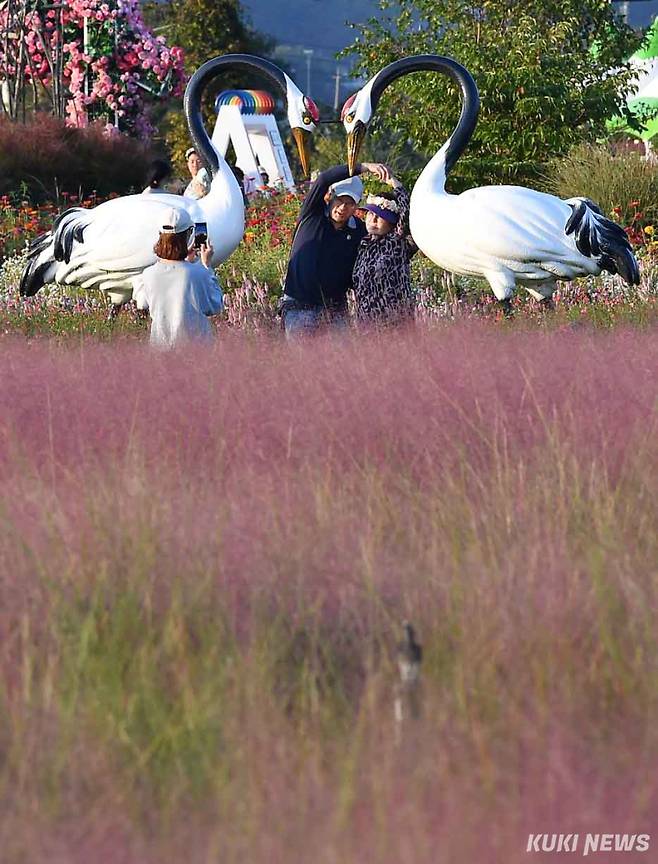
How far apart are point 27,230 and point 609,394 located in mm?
11684

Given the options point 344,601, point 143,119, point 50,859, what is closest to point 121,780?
point 50,859

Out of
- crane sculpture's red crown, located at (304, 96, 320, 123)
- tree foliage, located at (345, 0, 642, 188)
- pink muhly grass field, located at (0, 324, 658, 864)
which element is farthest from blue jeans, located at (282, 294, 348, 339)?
tree foliage, located at (345, 0, 642, 188)

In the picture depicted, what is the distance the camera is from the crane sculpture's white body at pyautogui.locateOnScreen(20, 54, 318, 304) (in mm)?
8305

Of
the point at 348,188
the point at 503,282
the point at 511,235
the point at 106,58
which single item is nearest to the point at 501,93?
the point at 106,58

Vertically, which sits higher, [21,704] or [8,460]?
[8,460]

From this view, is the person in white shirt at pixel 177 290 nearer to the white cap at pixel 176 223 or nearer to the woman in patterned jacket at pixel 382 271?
the white cap at pixel 176 223

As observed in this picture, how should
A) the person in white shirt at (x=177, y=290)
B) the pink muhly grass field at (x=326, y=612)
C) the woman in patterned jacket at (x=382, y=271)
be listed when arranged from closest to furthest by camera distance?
the pink muhly grass field at (x=326, y=612), the person in white shirt at (x=177, y=290), the woman in patterned jacket at (x=382, y=271)

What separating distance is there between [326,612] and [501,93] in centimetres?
1486

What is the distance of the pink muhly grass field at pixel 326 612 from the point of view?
2217mm

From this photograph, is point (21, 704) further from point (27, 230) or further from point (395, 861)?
point (27, 230)

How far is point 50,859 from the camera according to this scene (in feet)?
6.90

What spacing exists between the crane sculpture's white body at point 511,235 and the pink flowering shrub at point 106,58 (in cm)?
1623

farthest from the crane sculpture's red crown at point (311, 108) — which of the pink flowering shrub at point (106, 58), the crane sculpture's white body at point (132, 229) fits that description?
the pink flowering shrub at point (106, 58)

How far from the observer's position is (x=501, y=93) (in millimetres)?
17094
